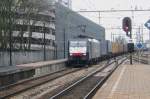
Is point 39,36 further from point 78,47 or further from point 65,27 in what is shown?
point 78,47

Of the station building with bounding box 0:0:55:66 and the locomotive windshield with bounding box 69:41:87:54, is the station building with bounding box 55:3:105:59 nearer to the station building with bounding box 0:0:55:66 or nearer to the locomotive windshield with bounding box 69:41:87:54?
the station building with bounding box 0:0:55:66

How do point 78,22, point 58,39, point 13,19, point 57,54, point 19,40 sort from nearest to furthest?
point 13,19 → point 19,40 → point 57,54 → point 58,39 → point 78,22

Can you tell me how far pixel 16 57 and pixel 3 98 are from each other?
98.6 feet

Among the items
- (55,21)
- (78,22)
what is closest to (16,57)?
(55,21)

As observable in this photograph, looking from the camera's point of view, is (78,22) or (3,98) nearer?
(3,98)

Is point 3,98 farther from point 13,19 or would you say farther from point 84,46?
point 13,19

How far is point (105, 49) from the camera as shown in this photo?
76.8 metres

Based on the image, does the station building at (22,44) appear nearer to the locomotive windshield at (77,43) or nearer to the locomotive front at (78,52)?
the locomotive front at (78,52)

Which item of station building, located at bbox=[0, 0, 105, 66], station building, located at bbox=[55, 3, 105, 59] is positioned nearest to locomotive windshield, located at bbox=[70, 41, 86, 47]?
station building, located at bbox=[0, 0, 105, 66]

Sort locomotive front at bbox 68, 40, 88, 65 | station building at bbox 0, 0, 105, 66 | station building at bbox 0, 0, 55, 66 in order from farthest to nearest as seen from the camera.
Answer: station building at bbox 0, 0, 105, 66 → locomotive front at bbox 68, 40, 88, 65 → station building at bbox 0, 0, 55, 66

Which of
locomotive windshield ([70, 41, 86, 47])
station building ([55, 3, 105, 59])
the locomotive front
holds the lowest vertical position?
the locomotive front

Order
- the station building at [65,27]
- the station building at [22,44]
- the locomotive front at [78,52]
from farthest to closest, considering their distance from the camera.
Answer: the station building at [65,27]
the locomotive front at [78,52]
the station building at [22,44]

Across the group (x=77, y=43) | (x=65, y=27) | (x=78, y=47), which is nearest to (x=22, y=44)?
(x=77, y=43)

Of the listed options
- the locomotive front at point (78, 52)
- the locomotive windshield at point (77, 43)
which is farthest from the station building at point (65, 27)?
the locomotive front at point (78, 52)
